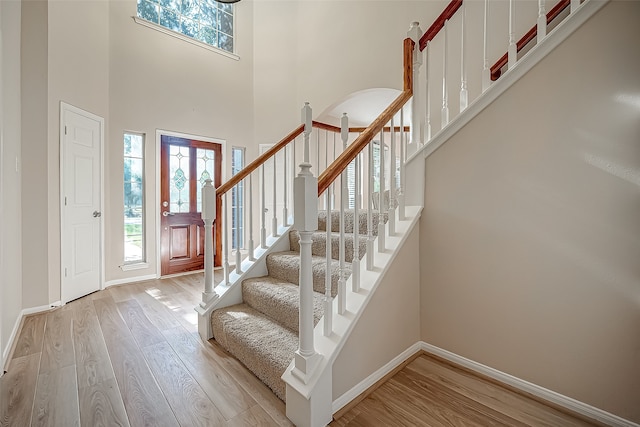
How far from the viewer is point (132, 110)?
12.4 ft

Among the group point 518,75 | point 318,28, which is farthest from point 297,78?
point 518,75

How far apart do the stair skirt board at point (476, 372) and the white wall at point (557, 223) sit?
38 mm

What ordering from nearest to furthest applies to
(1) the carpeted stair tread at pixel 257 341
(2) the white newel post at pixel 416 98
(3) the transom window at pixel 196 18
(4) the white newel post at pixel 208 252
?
(1) the carpeted stair tread at pixel 257 341 < (2) the white newel post at pixel 416 98 < (4) the white newel post at pixel 208 252 < (3) the transom window at pixel 196 18

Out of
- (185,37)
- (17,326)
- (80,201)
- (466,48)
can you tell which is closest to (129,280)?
(80,201)

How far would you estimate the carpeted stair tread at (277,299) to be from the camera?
187 cm

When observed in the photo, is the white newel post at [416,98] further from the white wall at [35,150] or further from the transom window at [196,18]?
the transom window at [196,18]

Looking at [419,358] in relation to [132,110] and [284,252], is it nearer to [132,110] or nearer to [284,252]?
[284,252]

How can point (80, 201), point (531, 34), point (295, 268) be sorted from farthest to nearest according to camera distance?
point (80, 201) < point (295, 268) < point (531, 34)

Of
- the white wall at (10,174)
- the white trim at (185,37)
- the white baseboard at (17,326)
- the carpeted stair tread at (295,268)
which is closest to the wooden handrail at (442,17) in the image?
the carpeted stair tread at (295,268)

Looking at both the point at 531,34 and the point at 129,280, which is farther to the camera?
the point at 129,280

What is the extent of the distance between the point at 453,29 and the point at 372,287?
274 cm

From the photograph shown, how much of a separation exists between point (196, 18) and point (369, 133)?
431 cm

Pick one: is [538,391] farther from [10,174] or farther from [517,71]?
[10,174]

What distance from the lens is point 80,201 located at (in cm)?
324
